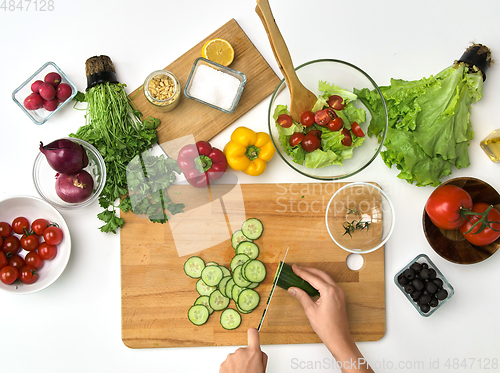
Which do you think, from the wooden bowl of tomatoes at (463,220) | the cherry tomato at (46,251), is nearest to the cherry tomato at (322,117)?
the wooden bowl of tomatoes at (463,220)

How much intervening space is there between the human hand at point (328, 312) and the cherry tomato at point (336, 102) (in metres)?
0.76

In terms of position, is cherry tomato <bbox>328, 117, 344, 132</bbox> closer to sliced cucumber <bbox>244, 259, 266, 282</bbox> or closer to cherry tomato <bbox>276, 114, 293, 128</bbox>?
cherry tomato <bbox>276, 114, 293, 128</bbox>

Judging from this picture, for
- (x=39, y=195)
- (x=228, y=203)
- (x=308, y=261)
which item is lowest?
(x=308, y=261)

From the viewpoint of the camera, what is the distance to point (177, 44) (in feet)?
5.66

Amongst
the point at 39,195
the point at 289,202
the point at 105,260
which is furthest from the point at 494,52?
the point at 39,195

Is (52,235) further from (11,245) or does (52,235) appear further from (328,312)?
(328,312)

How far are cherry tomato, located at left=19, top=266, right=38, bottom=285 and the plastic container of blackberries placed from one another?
1667mm

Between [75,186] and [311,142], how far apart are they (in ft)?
3.46

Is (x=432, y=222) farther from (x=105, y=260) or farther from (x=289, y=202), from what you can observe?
(x=105, y=260)

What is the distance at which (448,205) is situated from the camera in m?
1.49

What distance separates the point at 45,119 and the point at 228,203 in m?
0.95

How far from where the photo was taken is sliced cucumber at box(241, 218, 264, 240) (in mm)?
1671

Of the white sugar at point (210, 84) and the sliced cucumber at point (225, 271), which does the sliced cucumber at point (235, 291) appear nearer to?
the sliced cucumber at point (225, 271)

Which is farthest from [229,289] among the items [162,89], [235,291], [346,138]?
[162,89]
